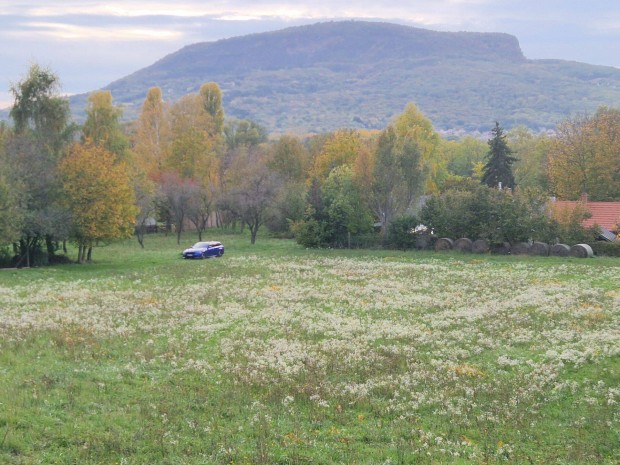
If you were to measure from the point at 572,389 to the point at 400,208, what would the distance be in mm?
49466

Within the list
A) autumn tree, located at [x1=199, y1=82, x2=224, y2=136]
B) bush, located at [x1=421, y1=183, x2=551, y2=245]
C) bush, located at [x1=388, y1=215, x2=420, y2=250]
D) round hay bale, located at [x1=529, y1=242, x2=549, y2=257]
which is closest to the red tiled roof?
bush, located at [x1=421, y1=183, x2=551, y2=245]

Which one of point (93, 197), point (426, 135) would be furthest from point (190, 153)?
point (93, 197)

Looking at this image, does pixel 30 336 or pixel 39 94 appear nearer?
pixel 30 336

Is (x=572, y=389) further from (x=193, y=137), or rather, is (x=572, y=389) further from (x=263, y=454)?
(x=193, y=137)

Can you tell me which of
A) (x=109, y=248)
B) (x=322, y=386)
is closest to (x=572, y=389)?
(x=322, y=386)

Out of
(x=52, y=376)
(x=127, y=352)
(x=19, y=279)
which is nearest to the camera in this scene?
(x=52, y=376)

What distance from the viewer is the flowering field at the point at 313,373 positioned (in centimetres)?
1584

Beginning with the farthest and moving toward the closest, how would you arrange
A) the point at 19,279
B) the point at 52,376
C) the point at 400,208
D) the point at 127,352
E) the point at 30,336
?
1. the point at 400,208
2. the point at 19,279
3. the point at 30,336
4. the point at 127,352
5. the point at 52,376

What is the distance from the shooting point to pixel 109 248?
7156cm

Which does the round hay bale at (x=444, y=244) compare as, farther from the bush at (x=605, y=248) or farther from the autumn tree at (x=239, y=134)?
the autumn tree at (x=239, y=134)

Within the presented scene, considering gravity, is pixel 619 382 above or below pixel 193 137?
below

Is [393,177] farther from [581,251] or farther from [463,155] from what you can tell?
[463,155]

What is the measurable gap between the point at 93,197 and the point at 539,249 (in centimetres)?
3788

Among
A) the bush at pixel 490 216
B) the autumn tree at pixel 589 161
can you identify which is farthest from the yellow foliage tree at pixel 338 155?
the autumn tree at pixel 589 161
